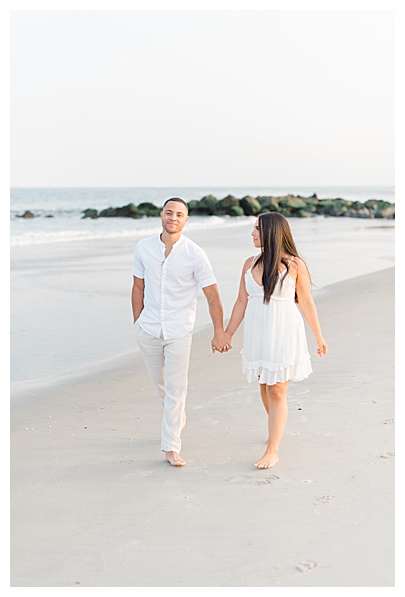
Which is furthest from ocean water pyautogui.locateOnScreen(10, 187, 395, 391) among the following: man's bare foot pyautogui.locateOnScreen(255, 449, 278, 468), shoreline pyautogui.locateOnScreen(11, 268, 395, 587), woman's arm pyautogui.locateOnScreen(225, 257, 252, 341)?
man's bare foot pyautogui.locateOnScreen(255, 449, 278, 468)

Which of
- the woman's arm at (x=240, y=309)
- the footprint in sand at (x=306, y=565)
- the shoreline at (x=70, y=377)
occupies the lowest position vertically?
the footprint in sand at (x=306, y=565)

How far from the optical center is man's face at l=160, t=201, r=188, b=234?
4.77 m

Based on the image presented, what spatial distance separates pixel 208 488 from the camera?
173 inches

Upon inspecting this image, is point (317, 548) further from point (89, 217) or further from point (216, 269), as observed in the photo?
point (89, 217)

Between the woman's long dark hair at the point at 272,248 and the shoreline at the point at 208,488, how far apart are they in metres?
1.16

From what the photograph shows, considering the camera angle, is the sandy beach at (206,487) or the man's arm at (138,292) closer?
the sandy beach at (206,487)

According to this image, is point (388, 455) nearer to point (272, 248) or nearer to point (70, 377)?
point (272, 248)

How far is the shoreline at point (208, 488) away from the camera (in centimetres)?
350

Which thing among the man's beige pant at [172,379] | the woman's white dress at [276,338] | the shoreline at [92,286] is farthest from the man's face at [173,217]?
the shoreline at [92,286]

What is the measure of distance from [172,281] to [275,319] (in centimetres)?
71

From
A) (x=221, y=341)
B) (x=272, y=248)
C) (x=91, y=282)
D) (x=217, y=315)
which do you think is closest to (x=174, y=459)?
(x=221, y=341)

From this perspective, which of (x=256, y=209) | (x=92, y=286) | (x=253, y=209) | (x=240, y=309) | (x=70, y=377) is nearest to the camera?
(x=240, y=309)

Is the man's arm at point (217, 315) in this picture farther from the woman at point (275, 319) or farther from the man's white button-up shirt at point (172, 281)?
the woman at point (275, 319)

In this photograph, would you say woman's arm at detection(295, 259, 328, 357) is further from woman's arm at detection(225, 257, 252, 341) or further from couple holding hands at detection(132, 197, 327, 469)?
woman's arm at detection(225, 257, 252, 341)
